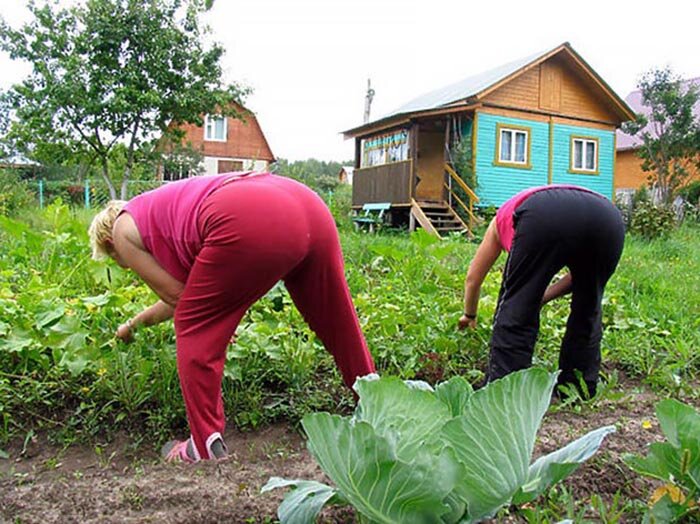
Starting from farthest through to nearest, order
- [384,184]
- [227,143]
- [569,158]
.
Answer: [227,143] < [569,158] < [384,184]

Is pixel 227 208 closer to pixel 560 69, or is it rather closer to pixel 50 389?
pixel 50 389

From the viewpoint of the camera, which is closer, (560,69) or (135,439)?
(135,439)

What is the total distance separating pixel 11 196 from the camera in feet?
42.0

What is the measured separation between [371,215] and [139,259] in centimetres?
1448

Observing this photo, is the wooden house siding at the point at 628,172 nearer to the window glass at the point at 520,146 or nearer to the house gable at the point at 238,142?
the window glass at the point at 520,146

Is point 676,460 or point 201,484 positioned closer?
point 676,460

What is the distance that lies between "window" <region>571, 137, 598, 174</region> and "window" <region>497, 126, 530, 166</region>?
1.67 metres

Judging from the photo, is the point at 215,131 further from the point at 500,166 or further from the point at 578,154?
the point at 578,154

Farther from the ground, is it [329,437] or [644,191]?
[644,191]

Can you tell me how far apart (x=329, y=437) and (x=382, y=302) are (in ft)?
9.81

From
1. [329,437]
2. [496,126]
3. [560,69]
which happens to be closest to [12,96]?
[496,126]

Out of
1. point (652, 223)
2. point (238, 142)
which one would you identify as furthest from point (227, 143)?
point (652, 223)

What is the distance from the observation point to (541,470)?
0.91m

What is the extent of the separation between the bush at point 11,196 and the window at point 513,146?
1144cm
